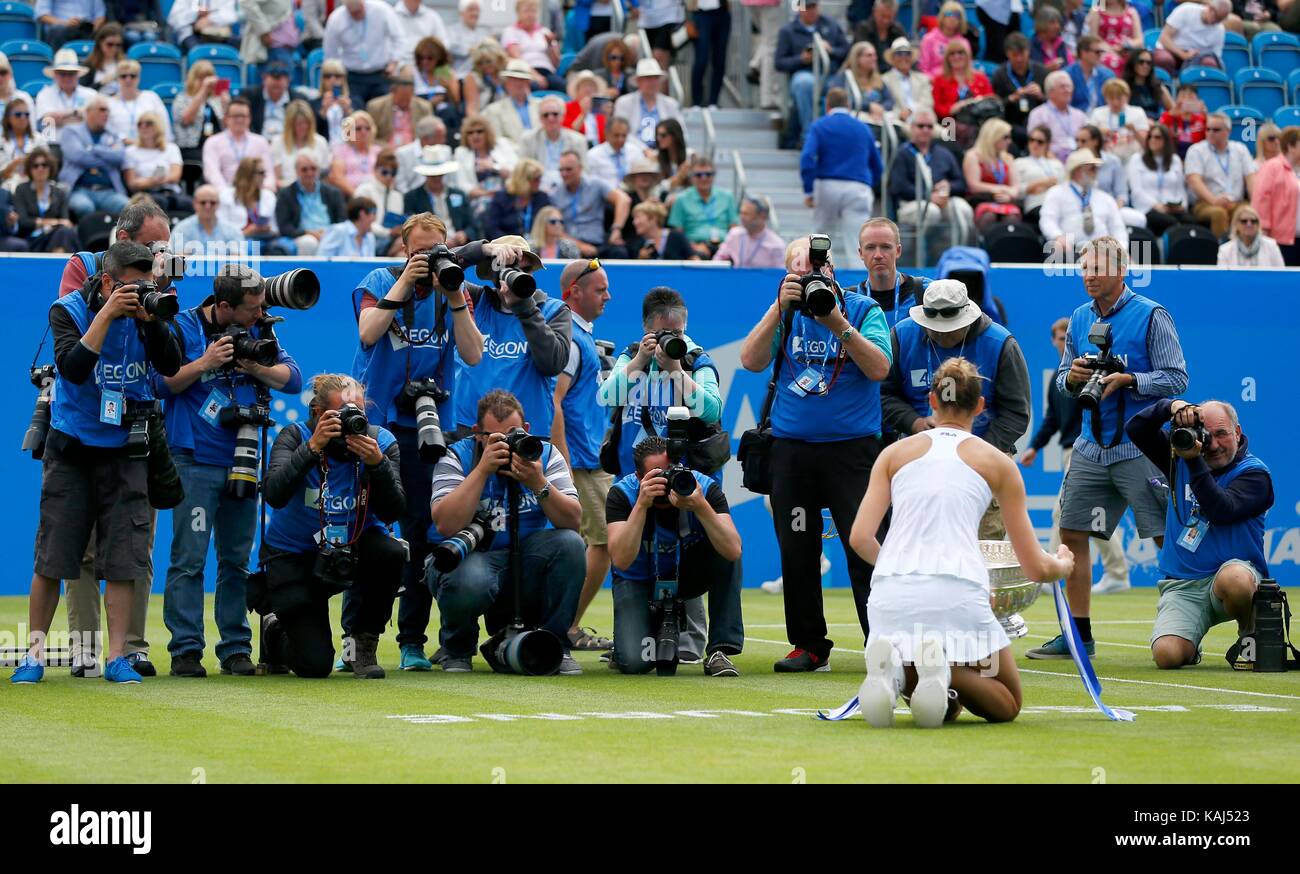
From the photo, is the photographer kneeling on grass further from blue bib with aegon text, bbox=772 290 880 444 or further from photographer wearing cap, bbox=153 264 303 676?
photographer wearing cap, bbox=153 264 303 676

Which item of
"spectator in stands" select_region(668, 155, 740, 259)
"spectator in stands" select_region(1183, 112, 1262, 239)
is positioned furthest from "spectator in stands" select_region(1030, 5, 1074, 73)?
"spectator in stands" select_region(668, 155, 740, 259)

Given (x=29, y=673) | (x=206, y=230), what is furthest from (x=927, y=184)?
(x=29, y=673)

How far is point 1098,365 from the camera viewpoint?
35.9ft

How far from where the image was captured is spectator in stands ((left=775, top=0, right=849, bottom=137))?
70.3 feet

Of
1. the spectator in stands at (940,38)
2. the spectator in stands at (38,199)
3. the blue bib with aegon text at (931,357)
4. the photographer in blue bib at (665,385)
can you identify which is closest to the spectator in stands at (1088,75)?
the spectator in stands at (940,38)

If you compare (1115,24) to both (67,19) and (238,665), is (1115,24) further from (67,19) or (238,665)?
(238,665)

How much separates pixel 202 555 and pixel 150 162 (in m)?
8.61

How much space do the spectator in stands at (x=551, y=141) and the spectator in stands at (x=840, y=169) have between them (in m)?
2.15

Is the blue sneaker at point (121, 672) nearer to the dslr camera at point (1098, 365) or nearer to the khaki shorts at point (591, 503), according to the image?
the khaki shorts at point (591, 503)

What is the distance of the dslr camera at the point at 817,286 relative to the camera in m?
9.82

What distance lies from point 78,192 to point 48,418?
7.87 m

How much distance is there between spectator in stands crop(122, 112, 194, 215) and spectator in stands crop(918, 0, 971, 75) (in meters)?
8.38

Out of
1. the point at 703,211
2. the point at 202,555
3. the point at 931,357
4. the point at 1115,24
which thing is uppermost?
the point at 1115,24
